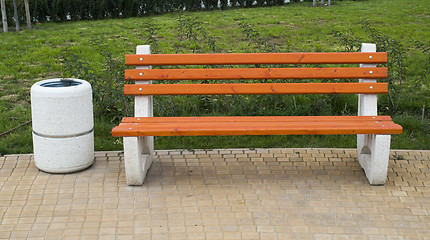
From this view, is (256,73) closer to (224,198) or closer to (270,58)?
(270,58)

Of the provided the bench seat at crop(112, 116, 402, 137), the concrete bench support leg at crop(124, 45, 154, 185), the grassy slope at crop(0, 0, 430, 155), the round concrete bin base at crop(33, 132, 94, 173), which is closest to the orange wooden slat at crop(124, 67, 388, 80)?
the concrete bench support leg at crop(124, 45, 154, 185)

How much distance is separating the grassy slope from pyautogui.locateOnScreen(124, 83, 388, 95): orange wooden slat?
882mm

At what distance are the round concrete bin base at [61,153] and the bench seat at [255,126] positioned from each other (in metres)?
0.54

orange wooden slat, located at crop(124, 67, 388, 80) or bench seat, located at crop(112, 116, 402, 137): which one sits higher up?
orange wooden slat, located at crop(124, 67, 388, 80)

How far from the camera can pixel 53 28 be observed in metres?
12.7

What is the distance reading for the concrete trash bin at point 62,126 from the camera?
187 inches

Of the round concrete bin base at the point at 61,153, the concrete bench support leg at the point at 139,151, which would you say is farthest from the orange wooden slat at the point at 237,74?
the round concrete bin base at the point at 61,153

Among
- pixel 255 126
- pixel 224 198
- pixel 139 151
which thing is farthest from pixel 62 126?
pixel 255 126

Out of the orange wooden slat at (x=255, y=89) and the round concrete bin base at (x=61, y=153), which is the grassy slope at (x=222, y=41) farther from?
the orange wooden slat at (x=255, y=89)

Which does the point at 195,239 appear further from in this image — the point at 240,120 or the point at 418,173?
the point at 418,173

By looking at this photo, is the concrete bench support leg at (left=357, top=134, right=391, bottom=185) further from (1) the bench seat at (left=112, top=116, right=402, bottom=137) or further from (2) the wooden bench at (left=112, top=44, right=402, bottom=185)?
(1) the bench seat at (left=112, top=116, right=402, bottom=137)

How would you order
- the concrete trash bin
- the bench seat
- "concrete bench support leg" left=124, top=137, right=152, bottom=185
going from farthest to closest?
the concrete trash bin → "concrete bench support leg" left=124, top=137, right=152, bottom=185 → the bench seat

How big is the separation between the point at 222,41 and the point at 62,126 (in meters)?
5.64

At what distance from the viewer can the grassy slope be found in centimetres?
566
